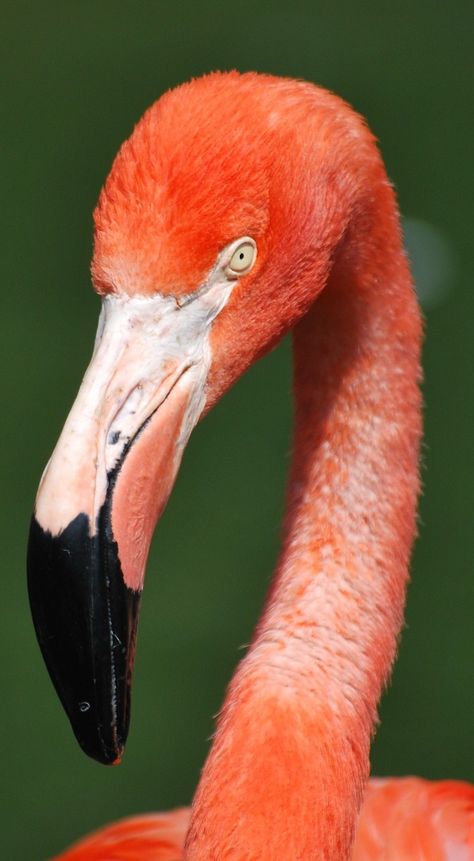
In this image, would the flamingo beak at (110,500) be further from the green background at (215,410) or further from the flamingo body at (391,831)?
the green background at (215,410)

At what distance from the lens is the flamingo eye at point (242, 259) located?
2.01 m

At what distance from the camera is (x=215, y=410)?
5.27 m

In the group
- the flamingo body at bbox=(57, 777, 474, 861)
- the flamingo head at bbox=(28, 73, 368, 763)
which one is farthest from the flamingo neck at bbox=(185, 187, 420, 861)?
the flamingo body at bbox=(57, 777, 474, 861)

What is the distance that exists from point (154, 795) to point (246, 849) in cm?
218

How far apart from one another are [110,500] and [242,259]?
0.46 meters

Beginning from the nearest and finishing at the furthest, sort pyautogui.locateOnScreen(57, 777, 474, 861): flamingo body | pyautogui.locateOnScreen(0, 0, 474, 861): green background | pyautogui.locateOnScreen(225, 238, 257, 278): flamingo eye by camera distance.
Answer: pyautogui.locateOnScreen(225, 238, 257, 278): flamingo eye < pyautogui.locateOnScreen(57, 777, 474, 861): flamingo body < pyautogui.locateOnScreen(0, 0, 474, 861): green background

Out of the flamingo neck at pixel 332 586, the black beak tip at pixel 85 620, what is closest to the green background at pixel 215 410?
the flamingo neck at pixel 332 586

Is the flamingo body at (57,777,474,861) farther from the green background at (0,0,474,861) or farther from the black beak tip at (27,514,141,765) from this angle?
the green background at (0,0,474,861)

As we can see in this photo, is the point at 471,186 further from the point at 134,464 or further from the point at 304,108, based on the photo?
the point at 134,464

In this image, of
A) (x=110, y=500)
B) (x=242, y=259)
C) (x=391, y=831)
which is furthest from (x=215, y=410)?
(x=110, y=500)

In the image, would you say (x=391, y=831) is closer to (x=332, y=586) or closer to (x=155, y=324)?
(x=332, y=586)

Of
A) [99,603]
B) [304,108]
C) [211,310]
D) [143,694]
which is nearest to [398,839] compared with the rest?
[99,603]

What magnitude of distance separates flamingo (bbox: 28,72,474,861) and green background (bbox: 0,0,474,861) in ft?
6.73

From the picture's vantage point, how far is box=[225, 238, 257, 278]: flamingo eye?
6.61ft
